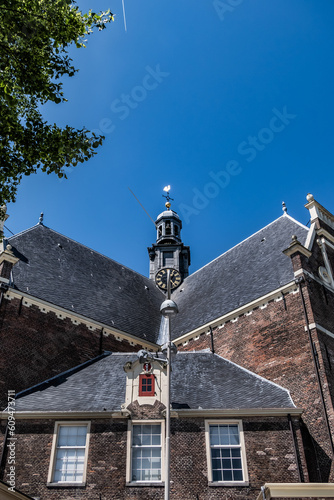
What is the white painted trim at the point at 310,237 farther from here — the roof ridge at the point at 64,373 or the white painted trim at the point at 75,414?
the white painted trim at the point at 75,414

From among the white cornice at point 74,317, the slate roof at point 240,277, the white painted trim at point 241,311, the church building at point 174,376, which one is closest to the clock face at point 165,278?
the slate roof at point 240,277

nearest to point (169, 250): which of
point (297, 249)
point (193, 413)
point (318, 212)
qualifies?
point (318, 212)

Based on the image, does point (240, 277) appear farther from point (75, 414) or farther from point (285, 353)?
point (75, 414)

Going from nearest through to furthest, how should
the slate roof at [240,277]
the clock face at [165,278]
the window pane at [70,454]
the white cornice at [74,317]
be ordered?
the window pane at [70,454] → the white cornice at [74,317] → the slate roof at [240,277] → the clock face at [165,278]

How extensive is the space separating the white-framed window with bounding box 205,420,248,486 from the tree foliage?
30.6 feet

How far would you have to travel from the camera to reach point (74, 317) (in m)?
20.5

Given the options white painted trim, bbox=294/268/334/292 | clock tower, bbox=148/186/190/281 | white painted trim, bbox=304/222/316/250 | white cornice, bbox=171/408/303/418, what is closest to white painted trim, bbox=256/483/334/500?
white cornice, bbox=171/408/303/418

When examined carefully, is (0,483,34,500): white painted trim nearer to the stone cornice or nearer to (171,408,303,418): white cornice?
(171,408,303,418): white cornice

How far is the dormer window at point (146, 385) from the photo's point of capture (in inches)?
600

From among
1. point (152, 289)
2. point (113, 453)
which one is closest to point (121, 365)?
point (113, 453)

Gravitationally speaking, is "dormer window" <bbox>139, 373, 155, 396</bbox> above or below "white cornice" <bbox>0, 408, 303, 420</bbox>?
above

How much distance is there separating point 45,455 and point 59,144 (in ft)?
31.4

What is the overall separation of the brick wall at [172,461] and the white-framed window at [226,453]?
0.16 m

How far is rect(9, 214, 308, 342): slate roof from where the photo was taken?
21.1 m
